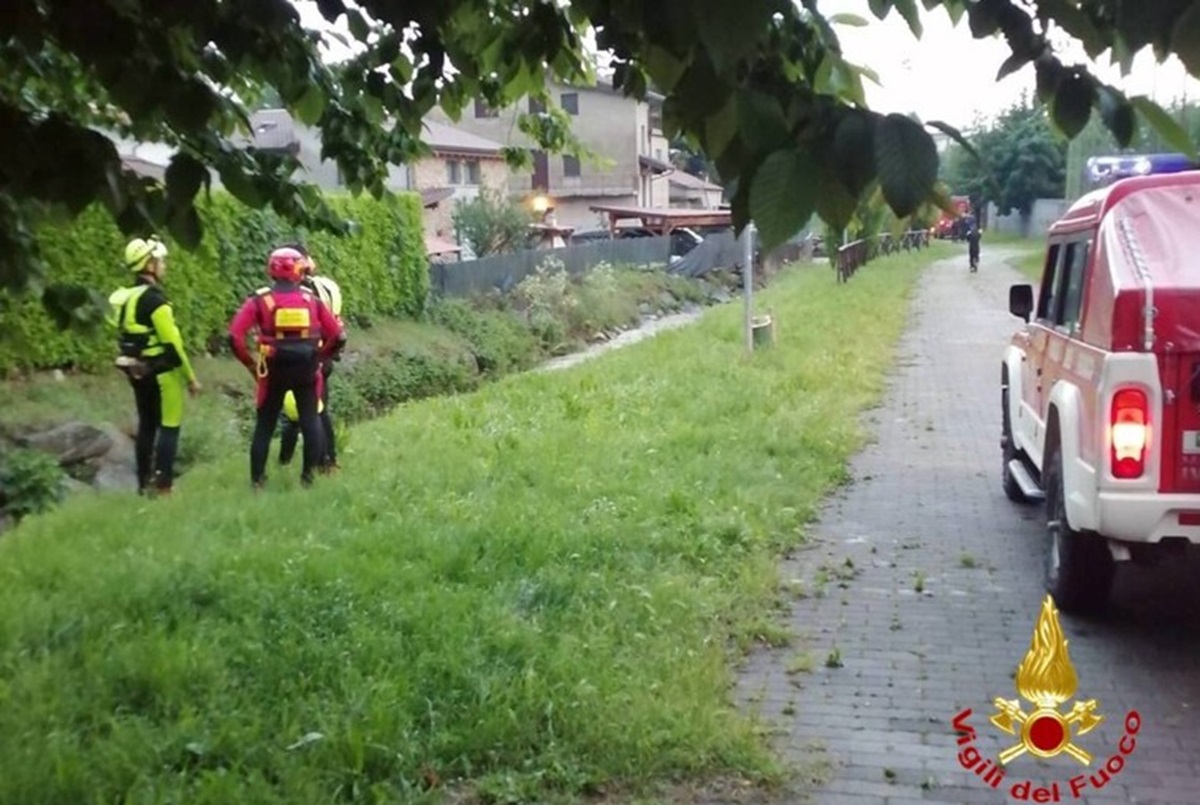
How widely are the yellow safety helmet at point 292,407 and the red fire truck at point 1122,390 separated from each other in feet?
16.3

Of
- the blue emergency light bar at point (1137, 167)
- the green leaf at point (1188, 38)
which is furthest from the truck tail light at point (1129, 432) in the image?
the green leaf at point (1188, 38)

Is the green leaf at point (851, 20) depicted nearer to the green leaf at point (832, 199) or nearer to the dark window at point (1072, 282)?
the green leaf at point (832, 199)

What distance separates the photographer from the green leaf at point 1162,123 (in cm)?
261

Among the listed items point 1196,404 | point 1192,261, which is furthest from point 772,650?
point 1192,261

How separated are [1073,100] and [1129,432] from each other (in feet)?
11.1

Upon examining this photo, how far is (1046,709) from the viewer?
521 cm

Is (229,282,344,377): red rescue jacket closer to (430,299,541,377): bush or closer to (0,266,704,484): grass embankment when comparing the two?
(0,266,704,484): grass embankment

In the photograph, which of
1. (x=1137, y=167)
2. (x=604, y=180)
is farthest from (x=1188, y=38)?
(x=604, y=180)

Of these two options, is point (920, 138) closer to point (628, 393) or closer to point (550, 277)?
point (628, 393)

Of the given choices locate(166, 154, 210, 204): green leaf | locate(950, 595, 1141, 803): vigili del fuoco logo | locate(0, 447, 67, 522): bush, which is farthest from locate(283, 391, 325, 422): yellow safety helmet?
locate(166, 154, 210, 204): green leaf

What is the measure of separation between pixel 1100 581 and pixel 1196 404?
1254mm

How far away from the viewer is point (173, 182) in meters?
3.27

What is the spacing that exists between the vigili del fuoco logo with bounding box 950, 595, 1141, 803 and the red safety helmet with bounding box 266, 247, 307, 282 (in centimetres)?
555

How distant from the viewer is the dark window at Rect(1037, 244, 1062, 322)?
316 inches
